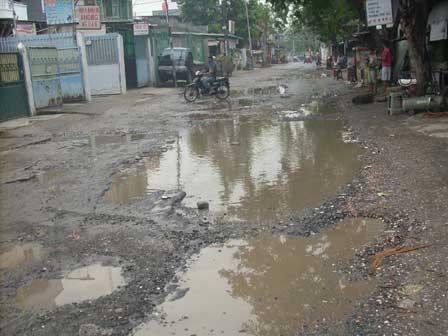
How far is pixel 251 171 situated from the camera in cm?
816

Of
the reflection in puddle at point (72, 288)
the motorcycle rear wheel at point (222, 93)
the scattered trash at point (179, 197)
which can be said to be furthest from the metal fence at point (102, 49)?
the reflection in puddle at point (72, 288)

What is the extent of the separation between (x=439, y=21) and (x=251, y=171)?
384 inches

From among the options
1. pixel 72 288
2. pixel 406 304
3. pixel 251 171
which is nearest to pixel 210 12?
pixel 251 171

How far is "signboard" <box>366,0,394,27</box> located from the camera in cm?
1425

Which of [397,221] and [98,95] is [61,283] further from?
[98,95]

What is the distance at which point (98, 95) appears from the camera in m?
25.3

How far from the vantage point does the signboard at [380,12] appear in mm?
14250

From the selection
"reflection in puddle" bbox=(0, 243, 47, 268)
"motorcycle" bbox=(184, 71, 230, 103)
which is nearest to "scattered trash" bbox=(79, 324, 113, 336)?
"reflection in puddle" bbox=(0, 243, 47, 268)

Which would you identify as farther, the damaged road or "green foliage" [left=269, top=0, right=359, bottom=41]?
"green foliage" [left=269, top=0, right=359, bottom=41]

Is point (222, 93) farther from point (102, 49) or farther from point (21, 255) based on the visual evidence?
point (21, 255)

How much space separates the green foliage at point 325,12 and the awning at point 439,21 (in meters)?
3.42

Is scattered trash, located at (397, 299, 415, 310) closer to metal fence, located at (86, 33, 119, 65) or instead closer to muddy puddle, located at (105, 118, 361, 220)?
muddy puddle, located at (105, 118, 361, 220)

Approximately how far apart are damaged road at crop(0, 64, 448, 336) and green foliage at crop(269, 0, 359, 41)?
8689 millimetres

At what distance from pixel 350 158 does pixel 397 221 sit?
3.40 meters
